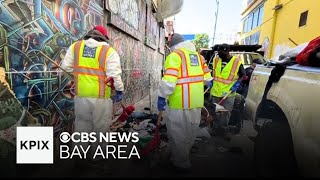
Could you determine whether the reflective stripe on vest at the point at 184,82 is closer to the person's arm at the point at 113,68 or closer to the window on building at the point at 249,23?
the person's arm at the point at 113,68

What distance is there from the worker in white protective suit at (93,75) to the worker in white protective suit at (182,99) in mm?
695

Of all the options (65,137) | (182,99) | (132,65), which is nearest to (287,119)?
(182,99)

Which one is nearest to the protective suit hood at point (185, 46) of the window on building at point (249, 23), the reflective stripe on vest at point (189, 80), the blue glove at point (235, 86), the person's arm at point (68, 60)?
the reflective stripe on vest at point (189, 80)

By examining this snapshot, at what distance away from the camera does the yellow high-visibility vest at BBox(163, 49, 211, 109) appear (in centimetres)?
367

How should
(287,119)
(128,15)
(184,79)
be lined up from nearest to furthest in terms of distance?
(287,119), (184,79), (128,15)

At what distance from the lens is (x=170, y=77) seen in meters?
3.60

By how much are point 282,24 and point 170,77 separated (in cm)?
1644

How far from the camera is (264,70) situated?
12.6 feet

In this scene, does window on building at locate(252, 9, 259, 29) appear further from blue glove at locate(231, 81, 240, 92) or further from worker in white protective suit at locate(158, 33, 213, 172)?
worker in white protective suit at locate(158, 33, 213, 172)

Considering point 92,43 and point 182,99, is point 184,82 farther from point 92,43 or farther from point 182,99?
point 92,43

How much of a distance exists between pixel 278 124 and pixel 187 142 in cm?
128

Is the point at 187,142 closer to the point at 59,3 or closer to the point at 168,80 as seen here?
the point at 168,80

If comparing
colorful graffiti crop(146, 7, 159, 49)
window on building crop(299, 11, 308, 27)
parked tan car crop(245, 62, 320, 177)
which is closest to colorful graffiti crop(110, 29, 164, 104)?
colorful graffiti crop(146, 7, 159, 49)

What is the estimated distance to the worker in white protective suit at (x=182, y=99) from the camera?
3.69 m
